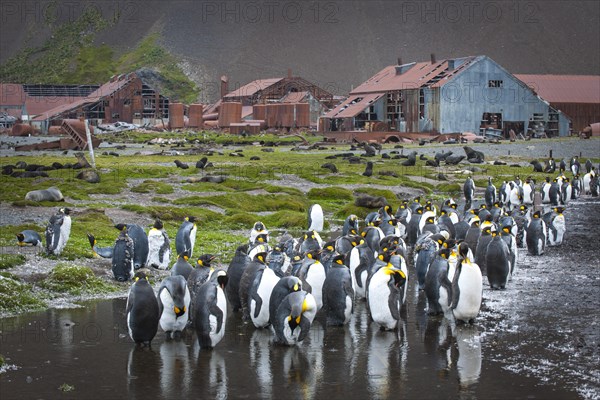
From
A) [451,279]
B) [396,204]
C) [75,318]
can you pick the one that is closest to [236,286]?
[75,318]

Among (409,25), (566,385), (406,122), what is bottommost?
(566,385)

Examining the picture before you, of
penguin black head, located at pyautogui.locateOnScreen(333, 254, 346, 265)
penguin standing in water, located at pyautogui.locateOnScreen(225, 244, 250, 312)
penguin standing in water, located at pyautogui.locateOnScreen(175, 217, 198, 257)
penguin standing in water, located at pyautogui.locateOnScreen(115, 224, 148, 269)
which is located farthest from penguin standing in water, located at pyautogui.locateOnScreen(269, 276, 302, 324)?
penguin standing in water, located at pyautogui.locateOnScreen(175, 217, 198, 257)

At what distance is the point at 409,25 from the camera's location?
151 metres

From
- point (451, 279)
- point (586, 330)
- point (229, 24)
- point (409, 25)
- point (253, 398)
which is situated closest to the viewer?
point (253, 398)

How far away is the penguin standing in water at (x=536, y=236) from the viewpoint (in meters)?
19.4

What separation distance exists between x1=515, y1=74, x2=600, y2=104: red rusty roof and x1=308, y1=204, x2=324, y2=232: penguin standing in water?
56.7 meters

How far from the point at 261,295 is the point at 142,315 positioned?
1.78m

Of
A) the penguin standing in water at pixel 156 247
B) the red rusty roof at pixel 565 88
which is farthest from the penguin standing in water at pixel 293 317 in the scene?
the red rusty roof at pixel 565 88

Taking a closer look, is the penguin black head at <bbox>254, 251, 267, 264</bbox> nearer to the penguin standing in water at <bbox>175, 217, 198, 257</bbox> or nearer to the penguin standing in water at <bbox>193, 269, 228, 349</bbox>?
the penguin standing in water at <bbox>193, 269, 228, 349</bbox>

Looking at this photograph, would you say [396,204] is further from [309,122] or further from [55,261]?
[309,122]

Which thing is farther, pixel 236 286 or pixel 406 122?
pixel 406 122

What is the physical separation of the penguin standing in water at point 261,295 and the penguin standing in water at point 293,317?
855 millimetres

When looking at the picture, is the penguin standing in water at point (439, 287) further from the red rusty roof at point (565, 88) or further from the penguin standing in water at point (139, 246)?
the red rusty roof at point (565, 88)

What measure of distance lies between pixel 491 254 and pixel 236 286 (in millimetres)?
4587
